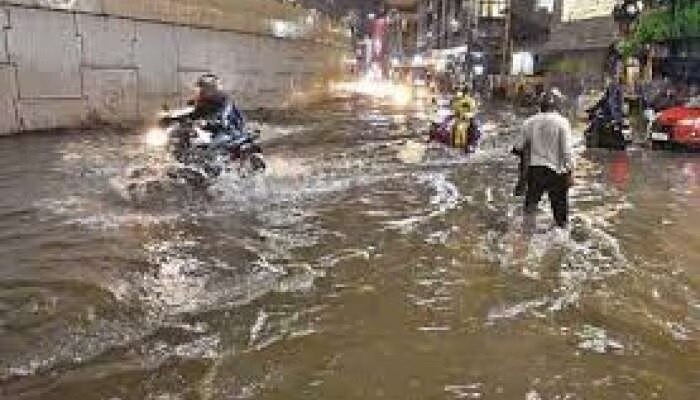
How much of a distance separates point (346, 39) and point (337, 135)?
38.1 meters

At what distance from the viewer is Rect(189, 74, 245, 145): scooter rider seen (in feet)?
42.8

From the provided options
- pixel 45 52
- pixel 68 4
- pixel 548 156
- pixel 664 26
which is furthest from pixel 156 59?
pixel 664 26

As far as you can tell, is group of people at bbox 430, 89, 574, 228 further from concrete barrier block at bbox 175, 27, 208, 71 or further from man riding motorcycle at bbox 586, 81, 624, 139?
concrete barrier block at bbox 175, 27, 208, 71

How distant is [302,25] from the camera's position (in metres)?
42.9

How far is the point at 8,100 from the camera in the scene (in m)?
16.5

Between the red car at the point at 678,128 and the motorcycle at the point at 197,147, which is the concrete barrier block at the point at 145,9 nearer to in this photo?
the motorcycle at the point at 197,147

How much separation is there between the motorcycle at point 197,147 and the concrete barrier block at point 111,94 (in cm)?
738

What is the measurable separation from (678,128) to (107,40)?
14635 mm

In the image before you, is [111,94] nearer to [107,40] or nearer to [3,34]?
[107,40]

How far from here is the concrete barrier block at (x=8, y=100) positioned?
16.4 metres

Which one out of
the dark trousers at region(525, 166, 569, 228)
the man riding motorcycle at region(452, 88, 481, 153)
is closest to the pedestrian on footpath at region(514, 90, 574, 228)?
the dark trousers at region(525, 166, 569, 228)

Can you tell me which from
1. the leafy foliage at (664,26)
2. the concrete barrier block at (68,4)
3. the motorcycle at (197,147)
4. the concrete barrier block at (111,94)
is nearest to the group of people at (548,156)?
the motorcycle at (197,147)

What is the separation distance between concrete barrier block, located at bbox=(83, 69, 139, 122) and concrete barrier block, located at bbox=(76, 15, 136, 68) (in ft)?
0.83

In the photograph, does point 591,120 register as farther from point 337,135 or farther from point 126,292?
point 126,292
